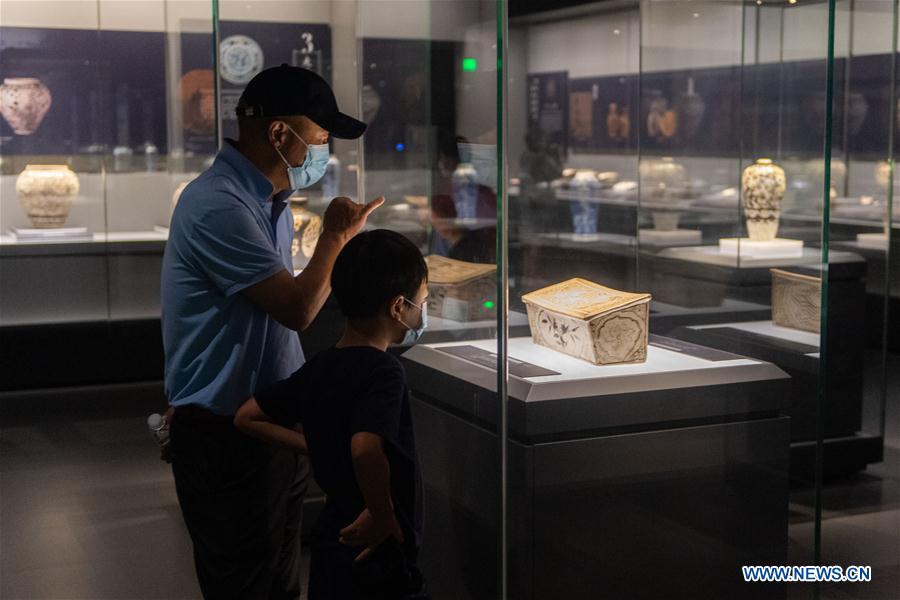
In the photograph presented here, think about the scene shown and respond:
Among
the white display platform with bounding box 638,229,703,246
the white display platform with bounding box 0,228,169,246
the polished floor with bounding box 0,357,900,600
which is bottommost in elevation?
the polished floor with bounding box 0,357,900,600

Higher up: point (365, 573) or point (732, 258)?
point (732, 258)

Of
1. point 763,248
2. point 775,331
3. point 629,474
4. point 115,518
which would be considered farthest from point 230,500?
point 115,518

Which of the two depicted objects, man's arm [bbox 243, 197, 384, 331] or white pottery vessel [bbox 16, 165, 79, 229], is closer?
man's arm [bbox 243, 197, 384, 331]

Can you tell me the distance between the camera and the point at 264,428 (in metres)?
1.77

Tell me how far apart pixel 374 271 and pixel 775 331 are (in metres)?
0.88

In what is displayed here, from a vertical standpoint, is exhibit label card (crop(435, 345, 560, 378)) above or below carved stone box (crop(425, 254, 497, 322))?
below

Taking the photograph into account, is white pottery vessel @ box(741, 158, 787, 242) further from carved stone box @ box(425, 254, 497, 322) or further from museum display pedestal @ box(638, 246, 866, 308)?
carved stone box @ box(425, 254, 497, 322)

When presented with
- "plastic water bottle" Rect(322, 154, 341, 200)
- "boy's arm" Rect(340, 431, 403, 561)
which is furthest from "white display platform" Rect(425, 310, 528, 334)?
"plastic water bottle" Rect(322, 154, 341, 200)

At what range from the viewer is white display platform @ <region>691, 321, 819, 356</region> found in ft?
6.93

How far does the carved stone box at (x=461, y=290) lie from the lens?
1.91m

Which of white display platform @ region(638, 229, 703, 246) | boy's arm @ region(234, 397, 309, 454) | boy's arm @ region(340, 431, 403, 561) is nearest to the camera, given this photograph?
boy's arm @ region(340, 431, 403, 561)

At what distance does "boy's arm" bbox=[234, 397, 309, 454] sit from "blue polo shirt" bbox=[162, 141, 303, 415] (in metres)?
0.14

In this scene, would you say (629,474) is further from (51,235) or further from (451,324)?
(51,235)

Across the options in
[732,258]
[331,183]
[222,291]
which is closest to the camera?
[222,291]
